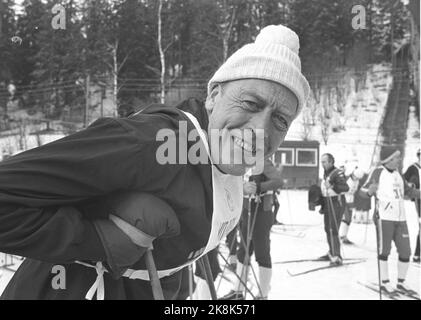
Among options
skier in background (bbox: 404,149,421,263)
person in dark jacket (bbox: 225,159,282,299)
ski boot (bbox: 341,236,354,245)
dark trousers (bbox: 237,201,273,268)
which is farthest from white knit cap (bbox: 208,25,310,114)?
ski boot (bbox: 341,236,354,245)

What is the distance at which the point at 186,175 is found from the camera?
97cm

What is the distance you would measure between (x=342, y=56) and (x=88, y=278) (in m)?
16.6

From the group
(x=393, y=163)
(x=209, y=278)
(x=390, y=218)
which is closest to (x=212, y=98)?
(x=209, y=278)

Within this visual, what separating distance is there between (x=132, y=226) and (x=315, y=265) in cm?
485

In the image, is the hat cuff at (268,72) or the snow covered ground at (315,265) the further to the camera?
the snow covered ground at (315,265)

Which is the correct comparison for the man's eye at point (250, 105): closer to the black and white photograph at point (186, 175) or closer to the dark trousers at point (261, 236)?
the black and white photograph at point (186, 175)

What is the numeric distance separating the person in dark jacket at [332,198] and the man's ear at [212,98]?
4652mm

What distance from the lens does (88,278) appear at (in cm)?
97

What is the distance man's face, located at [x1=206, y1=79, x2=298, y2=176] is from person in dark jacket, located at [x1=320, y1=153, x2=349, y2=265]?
4.67 m

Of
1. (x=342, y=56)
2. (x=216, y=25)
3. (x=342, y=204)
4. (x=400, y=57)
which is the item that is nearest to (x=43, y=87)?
(x=216, y=25)

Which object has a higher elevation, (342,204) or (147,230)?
(147,230)

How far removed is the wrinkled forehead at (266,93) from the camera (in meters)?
1.05

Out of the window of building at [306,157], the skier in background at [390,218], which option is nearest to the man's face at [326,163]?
the skier in background at [390,218]
